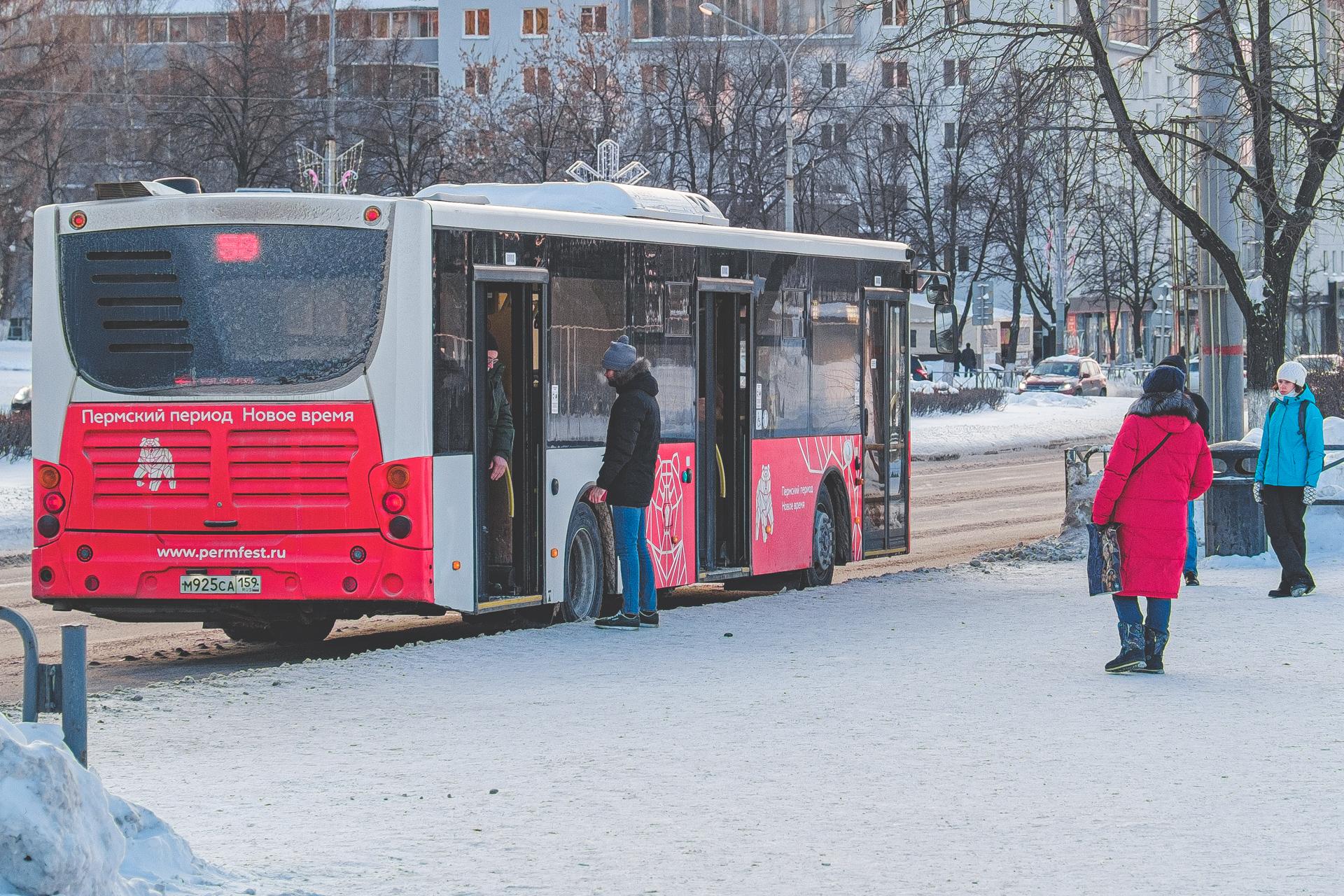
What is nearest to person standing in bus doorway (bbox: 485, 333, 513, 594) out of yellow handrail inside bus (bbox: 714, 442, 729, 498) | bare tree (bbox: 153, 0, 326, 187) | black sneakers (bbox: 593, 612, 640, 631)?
black sneakers (bbox: 593, 612, 640, 631)

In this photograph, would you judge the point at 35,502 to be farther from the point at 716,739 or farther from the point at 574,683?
the point at 716,739

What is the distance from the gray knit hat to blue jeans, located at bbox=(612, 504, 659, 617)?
844 millimetres

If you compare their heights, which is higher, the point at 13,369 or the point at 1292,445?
the point at 13,369

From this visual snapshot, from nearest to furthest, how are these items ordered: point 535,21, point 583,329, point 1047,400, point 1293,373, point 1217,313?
point 583,329 → point 1293,373 → point 1217,313 → point 1047,400 → point 535,21

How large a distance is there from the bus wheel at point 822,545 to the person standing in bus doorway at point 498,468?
4.24 metres

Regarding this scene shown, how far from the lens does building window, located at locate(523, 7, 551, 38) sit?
103 metres

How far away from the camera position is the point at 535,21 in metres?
107

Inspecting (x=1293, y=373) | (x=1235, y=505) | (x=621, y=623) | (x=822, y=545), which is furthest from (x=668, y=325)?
(x=1235, y=505)

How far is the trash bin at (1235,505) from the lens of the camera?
1770 cm

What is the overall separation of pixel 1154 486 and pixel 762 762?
3.34 metres

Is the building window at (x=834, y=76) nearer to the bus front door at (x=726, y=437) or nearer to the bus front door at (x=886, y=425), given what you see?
the bus front door at (x=886, y=425)

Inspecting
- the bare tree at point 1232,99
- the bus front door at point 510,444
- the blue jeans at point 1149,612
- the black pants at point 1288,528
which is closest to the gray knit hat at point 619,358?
the bus front door at point 510,444

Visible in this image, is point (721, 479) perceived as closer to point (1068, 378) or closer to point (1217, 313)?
point (1217, 313)

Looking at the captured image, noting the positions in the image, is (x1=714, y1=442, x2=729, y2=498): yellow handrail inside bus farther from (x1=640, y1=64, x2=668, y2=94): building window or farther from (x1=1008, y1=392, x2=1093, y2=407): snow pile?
(x1=1008, y1=392, x2=1093, y2=407): snow pile
